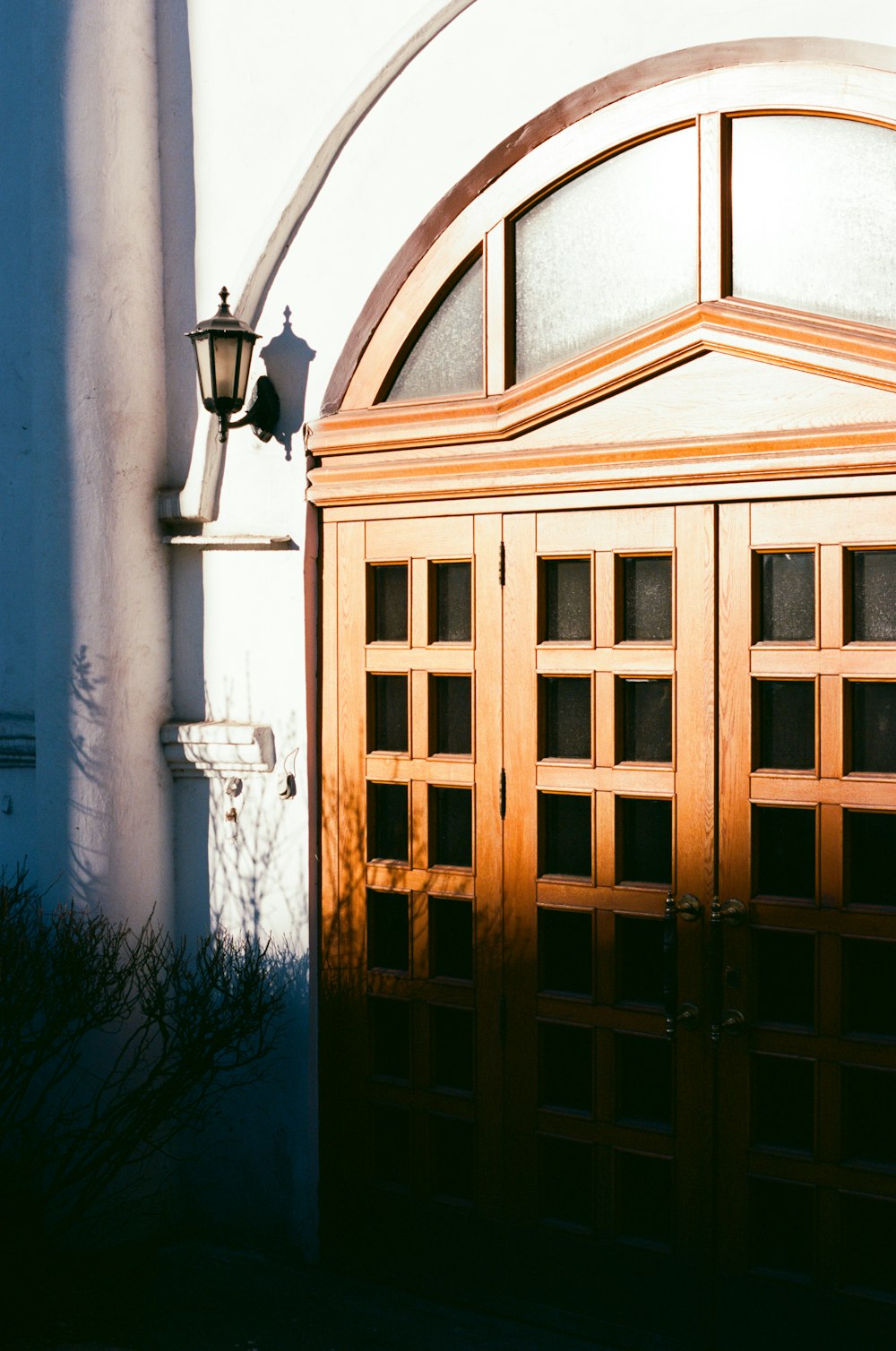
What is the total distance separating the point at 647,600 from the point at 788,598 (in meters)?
0.44

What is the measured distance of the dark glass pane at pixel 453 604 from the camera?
14.4 feet

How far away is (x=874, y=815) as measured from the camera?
372cm

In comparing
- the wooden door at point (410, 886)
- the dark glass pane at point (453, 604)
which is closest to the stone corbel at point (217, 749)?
the wooden door at point (410, 886)

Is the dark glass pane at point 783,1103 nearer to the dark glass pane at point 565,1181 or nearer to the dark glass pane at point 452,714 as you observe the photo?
the dark glass pane at point 565,1181

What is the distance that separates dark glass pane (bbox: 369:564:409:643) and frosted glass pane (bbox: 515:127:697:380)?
806 mm

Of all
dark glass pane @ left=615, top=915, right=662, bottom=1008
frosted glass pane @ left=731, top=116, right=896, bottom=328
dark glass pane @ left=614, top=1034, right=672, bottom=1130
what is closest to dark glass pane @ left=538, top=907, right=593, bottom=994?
dark glass pane @ left=615, top=915, right=662, bottom=1008

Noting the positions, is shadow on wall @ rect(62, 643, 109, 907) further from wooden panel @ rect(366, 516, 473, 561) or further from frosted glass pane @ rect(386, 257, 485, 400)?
frosted glass pane @ rect(386, 257, 485, 400)

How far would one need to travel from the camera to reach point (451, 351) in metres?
4.45

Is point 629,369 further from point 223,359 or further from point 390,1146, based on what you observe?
point 390,1146

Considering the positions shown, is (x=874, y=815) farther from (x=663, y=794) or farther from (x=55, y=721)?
(x=55, y=721)

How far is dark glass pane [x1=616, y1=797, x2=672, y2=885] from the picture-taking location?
13.3ft

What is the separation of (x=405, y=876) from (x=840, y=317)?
228 centimetres

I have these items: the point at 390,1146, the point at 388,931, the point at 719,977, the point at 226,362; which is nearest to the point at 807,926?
the point at 719,977

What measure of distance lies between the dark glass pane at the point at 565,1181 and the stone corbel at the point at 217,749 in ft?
5.40
